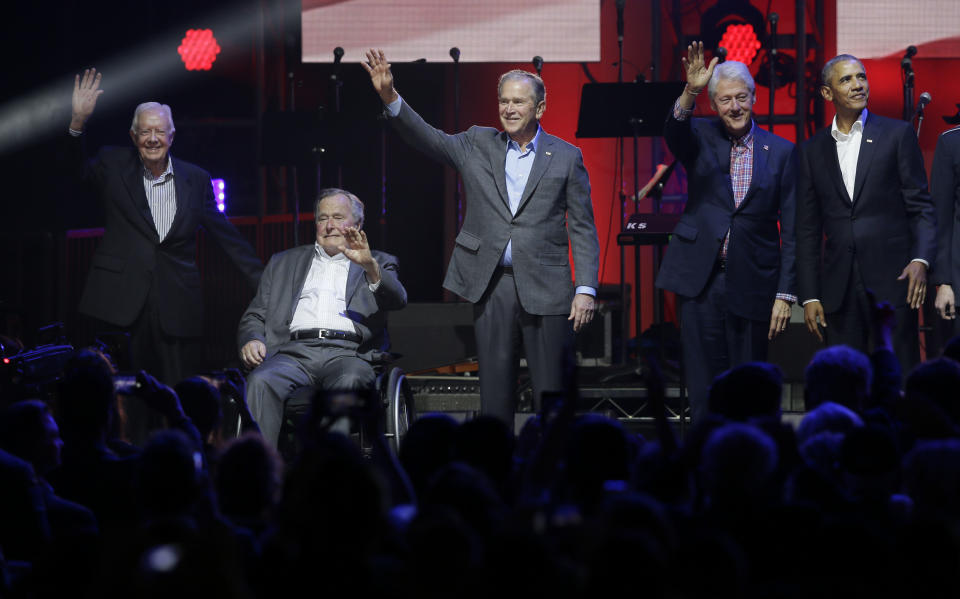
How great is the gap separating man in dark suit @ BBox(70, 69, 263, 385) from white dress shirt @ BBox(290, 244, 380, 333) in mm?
411

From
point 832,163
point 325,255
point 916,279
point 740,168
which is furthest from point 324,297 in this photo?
point 916,279

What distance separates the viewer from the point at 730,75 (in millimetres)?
3799

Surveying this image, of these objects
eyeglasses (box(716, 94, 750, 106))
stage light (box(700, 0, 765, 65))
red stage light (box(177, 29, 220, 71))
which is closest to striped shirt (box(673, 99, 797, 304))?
eyeglasses (box(716, 94, 750, 106))

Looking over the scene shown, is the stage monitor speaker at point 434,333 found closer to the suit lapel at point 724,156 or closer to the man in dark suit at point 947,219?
the suit lapel at point 724,156

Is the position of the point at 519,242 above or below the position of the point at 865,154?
below

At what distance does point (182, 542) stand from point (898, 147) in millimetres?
3146

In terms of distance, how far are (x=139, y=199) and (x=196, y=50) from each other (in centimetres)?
262

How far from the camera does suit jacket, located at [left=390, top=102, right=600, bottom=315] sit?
3803 millimetres

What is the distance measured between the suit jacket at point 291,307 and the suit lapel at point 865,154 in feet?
5.58

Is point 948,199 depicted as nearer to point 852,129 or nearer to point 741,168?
point 852,129

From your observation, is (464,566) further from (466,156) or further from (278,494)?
(466,156)

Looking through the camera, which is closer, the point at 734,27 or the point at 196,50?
the point at 734,27

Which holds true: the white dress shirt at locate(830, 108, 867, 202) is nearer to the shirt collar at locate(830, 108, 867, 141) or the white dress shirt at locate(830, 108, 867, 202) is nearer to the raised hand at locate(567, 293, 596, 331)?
the shirt collar at locate(830, 108, 867, 141)

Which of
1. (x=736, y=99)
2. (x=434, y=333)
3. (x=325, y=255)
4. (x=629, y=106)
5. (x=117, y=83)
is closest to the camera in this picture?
(x=736, y=99)
